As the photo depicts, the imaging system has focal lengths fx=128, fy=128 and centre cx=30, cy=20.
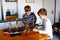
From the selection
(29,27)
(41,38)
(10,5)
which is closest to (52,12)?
(10,5)

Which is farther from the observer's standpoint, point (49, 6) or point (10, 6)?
point (49, 6)

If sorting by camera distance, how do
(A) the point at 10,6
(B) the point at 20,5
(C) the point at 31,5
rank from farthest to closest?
1. (C) the point at 31,5
2. (B) the point at 20,5
3. (A) the point at 10,6

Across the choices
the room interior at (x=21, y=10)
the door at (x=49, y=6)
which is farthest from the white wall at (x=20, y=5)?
the door at (x=49, y=6)

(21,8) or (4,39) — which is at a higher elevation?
(21,8)

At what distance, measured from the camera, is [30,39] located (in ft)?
6.45

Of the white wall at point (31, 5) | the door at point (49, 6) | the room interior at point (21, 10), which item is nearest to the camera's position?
the room interior at point (21, 10)

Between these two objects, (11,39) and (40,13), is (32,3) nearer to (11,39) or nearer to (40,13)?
(40,13)

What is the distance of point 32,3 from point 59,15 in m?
1.35

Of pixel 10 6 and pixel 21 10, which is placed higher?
pixel 10 6

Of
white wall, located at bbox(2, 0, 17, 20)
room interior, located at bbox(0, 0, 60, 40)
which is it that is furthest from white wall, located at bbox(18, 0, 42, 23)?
white wall, located at bbox(2, 0, 17, 20)

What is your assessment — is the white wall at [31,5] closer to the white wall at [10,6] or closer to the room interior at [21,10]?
the room interior at [21,10]

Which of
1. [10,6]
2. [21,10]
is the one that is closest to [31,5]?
[21,10]

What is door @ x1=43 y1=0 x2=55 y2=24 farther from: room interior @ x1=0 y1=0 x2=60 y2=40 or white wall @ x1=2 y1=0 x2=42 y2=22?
white wall @ x1=2 y1=0 x2=42 y2=22

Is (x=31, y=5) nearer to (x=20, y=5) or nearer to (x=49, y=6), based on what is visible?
(x=20, y=5)
